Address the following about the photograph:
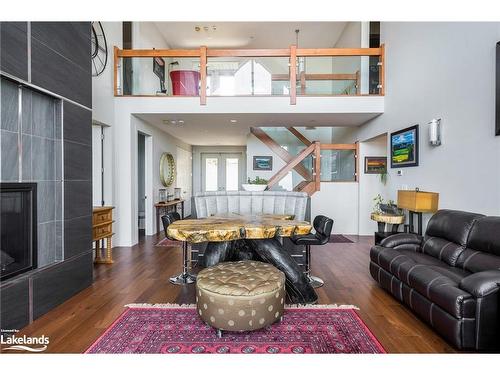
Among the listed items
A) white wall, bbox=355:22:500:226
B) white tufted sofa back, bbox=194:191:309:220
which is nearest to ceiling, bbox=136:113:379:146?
white wall, bbox=355:22:500:226

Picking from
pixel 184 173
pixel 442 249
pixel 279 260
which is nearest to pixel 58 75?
pixel 279 260

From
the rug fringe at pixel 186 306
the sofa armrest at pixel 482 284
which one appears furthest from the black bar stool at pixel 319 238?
the sofa armrest at pixel 482 284

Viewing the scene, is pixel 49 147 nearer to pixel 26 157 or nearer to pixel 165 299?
pixel 26 157

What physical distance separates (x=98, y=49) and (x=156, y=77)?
4.07 feet

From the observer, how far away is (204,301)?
2088 millimetres

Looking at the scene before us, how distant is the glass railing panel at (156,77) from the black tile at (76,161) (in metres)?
2.64

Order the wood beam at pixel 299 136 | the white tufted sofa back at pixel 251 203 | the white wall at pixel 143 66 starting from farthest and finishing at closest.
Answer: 1. the wood beam at pixel 299 136
2. the white wall at pixel 143 66
3. the white tufted sofa back at pixel 251 203

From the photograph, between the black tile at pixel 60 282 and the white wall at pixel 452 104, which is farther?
the white wall at pixel 452 104

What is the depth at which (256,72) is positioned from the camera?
535cm

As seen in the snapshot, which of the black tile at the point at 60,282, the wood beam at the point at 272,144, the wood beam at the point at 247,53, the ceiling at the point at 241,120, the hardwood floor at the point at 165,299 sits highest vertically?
the wood beam at the point at 247,53

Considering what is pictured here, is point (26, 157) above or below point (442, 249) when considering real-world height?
above

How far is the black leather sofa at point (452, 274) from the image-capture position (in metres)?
1.86

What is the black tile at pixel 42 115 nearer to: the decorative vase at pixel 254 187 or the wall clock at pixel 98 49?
the wall clock at pixel 98 49
